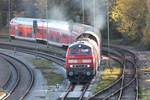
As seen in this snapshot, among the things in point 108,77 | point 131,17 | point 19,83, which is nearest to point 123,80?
point 108,77

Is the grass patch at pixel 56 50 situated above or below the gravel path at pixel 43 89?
below

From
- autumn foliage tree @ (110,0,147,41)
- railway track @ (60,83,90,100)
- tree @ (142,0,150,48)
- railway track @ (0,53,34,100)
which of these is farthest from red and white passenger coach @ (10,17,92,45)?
railway track @ (60,83,90,100)

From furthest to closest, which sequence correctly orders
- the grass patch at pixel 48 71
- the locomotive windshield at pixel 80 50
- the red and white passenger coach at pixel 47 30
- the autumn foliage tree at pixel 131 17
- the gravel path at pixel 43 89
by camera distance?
the autumn foliage tree at pixel 131 17 → the red and white passenger coach at pixel 47 30 → the grass patch at pixel 48 71 → the locomotive windshield at pixel 80 50 → the gravel path at pixel 43 89

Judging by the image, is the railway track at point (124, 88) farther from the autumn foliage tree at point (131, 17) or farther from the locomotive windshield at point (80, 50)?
the autumn foliage tree at point (131, 17)

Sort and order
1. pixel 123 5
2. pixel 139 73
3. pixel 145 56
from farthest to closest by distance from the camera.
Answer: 1. pixel 123 5
2. pixel 145 56
3. pixel 139 73

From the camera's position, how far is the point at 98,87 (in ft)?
116

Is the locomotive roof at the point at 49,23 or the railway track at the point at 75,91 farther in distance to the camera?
the locomotive roof at the point at 49,23

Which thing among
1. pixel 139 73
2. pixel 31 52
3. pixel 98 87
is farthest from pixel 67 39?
pixel 98 87


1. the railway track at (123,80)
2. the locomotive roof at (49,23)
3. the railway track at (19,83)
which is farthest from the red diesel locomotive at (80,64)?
the locomotive roof at (49,23)

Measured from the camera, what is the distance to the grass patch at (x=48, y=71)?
3910cm

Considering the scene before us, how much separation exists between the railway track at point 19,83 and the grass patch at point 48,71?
116 centimetres

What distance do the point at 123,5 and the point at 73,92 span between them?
29.6 m

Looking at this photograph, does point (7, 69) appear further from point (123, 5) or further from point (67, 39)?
point (123, 5)

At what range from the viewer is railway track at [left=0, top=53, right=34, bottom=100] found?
33375 mm
